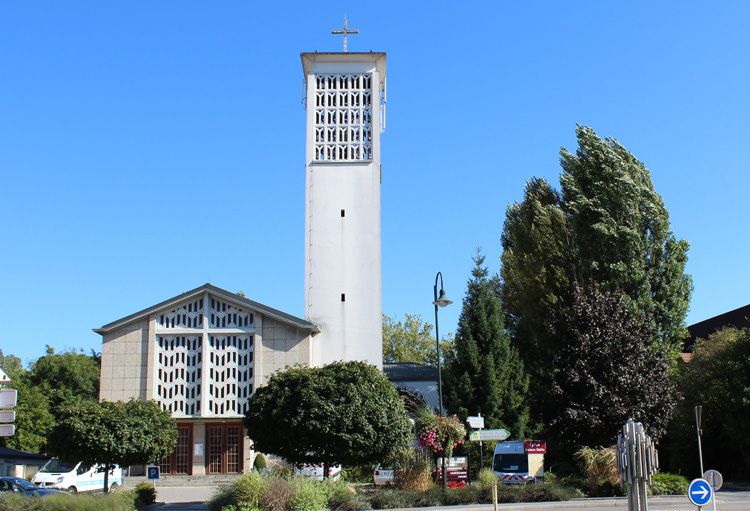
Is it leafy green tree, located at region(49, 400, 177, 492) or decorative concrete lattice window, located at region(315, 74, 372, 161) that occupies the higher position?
decorative concrete lattice window, located at region(315, 74, 372, 161)

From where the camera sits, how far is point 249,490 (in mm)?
22078

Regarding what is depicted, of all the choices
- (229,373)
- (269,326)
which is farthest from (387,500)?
(269,326)

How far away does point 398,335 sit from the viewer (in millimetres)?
80000

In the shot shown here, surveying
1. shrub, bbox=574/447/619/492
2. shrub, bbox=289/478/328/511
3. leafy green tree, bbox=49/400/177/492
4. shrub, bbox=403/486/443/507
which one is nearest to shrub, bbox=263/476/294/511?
shrub, bbox=289/478/328/511

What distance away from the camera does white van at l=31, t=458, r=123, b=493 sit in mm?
35250

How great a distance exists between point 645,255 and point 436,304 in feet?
52.3

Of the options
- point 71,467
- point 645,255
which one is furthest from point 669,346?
point 71,467

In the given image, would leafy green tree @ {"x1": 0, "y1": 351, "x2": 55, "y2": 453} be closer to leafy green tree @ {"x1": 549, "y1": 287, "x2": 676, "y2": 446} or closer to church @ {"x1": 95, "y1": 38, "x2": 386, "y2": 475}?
church @ {"x1": 95, "y1": 38, "x2": 386, "y2": 475}

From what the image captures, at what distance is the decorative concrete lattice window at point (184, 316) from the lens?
45.9 metres

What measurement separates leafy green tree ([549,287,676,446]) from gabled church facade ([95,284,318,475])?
53.8 feet

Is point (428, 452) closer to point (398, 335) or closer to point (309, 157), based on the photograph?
point (309, 157)

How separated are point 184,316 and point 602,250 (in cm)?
2244

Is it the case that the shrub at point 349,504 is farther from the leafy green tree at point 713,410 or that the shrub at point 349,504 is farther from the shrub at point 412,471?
the leafy green tree at point 713,410

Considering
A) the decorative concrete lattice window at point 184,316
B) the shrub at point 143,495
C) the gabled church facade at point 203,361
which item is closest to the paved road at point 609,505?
the shrub at point 143,495
